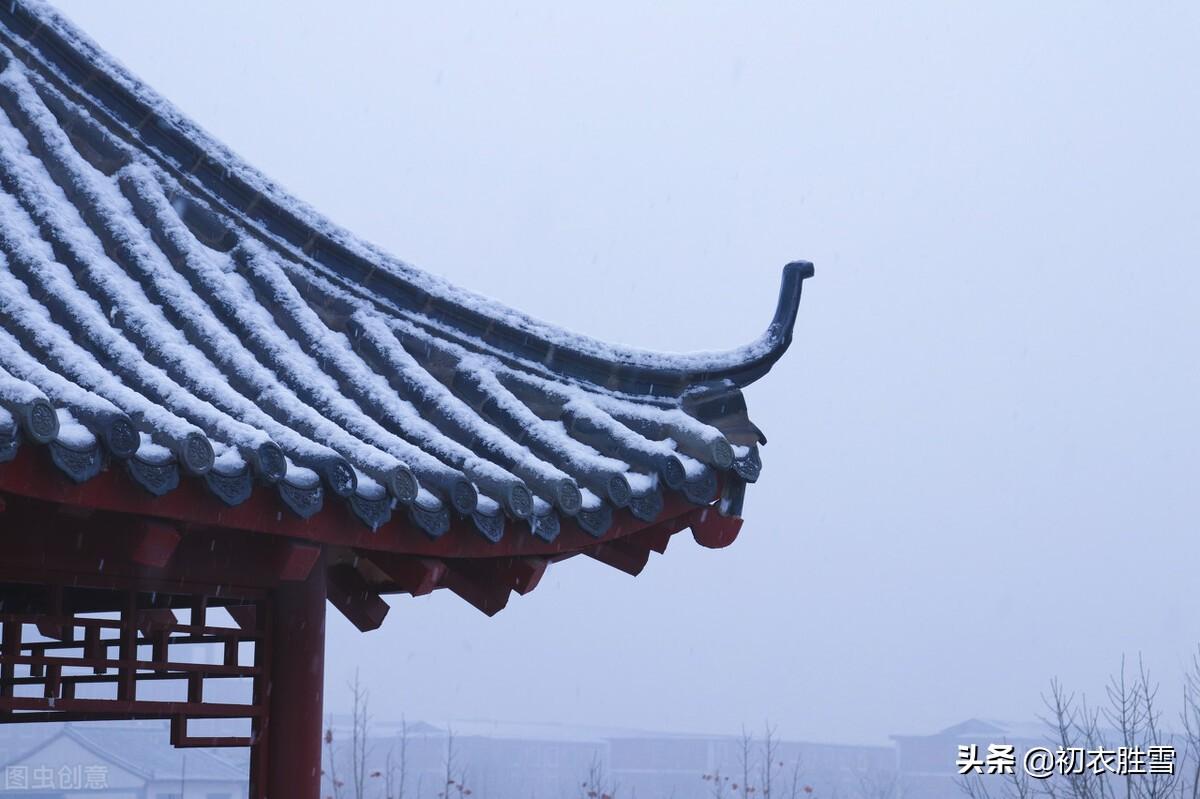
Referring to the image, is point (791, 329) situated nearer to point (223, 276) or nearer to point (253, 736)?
point (223, 276)

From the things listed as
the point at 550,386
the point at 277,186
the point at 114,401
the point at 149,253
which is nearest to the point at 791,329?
the point at 550,386

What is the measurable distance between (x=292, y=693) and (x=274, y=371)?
96 centimetres

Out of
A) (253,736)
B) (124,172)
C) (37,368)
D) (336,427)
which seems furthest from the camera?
(124,172)

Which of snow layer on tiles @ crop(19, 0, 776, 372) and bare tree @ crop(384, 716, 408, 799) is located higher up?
snow layer on tiles @ crop(19, 0, 776, 372)

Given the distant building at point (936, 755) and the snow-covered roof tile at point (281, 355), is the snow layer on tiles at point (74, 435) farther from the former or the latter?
the distant building at point (936, 755)

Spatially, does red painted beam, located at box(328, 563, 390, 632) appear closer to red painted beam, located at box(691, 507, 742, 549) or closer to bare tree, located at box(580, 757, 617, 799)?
red painted beam, located at box(691, 507, 742, 549)

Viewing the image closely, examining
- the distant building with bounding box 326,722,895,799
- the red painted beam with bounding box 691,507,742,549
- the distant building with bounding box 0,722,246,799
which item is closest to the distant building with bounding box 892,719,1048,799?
the distant building with bounding box 326,722,895,799

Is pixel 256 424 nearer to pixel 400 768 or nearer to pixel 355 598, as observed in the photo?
pixel 355 598

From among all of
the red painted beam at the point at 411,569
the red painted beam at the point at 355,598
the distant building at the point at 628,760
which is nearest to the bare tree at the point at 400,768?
the red painted beam at the point at 355,598

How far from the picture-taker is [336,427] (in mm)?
3494

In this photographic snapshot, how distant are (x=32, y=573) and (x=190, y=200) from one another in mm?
1577

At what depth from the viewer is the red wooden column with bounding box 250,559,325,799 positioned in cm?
379

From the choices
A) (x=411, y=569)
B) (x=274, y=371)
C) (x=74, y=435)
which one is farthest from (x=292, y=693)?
(x=74, y=435)

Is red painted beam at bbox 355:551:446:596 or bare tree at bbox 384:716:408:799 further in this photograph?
bare tree at bbox 384:716:408:799
